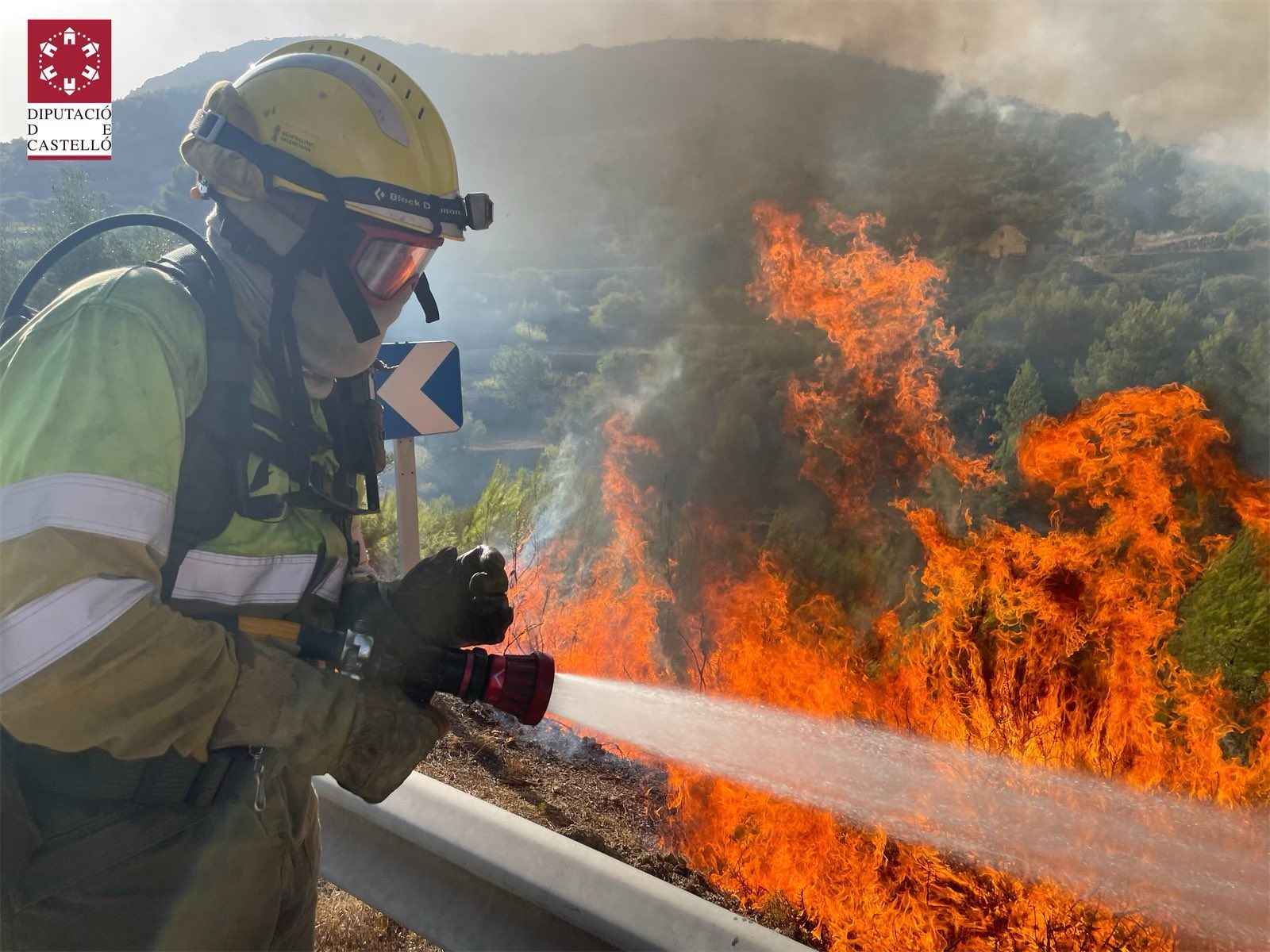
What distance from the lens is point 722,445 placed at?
36.4 feet

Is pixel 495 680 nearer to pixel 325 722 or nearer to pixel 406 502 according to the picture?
pixel 325 722

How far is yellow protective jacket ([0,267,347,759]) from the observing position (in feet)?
4.07

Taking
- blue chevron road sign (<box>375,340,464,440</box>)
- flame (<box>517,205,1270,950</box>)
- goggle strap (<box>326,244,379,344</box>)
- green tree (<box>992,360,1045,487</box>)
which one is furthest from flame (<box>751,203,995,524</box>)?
goggle strap (<box>326,244,379,344</box>)

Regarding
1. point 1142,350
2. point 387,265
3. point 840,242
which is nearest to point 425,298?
point 387,265

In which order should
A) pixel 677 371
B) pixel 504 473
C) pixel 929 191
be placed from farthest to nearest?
1. pixel 677 371
2. pixel 929 191
3. pixel 504 473

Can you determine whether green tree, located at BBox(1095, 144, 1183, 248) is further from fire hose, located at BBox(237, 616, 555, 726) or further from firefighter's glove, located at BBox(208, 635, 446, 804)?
firefighter's glove, located at BBox(208, 635, 446, 804)

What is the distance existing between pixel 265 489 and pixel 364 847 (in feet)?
5.05

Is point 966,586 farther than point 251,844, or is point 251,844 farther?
point 966,586

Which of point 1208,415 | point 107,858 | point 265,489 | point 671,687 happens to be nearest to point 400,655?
point 265,489

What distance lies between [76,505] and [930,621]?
610 centimetres

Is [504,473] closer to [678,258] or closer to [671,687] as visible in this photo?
[671,687]

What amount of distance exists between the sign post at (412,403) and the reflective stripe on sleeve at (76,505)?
2.70 meters

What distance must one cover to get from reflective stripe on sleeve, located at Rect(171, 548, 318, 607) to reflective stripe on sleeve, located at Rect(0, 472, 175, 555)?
234mm

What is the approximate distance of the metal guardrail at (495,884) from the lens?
2.05 meters
